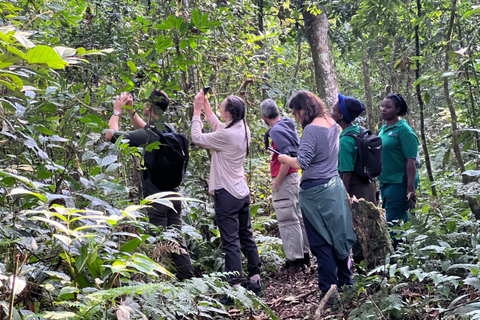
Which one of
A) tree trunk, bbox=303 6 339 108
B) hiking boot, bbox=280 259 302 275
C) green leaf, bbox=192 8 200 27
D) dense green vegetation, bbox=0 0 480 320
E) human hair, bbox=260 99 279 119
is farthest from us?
tree trunk, bbox=303 6 339 108

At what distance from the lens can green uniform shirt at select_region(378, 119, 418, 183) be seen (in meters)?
5.35

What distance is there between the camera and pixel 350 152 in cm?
511

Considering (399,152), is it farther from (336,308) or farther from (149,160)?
(149,160)

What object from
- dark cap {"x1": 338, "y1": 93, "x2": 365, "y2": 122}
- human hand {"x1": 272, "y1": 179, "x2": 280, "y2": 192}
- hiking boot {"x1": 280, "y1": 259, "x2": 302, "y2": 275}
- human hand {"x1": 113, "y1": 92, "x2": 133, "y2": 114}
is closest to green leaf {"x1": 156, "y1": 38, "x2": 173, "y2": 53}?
human hand {"x1": 113, "y1": 92, "x2": 133, "y2": 114}

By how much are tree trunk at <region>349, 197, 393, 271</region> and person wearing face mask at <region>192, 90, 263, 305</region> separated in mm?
1484

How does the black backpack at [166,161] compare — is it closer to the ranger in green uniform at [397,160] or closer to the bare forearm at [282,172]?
the bare forearm at [282,172]

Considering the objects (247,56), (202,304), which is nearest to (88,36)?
(247,56)

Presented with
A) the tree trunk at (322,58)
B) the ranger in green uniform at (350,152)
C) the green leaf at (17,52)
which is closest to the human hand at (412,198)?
the ranger in green uniform at (350,152)

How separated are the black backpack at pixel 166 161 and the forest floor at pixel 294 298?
5.09 ft

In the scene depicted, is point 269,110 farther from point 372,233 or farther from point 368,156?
point 372,233

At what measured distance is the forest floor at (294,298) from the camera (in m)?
4.06

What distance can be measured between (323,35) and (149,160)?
624cm

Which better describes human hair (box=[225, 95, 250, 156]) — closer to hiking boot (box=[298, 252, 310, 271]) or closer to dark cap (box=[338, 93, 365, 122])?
dark cap (box=[338, 93, 365, 122])

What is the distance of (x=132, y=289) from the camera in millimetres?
1728
